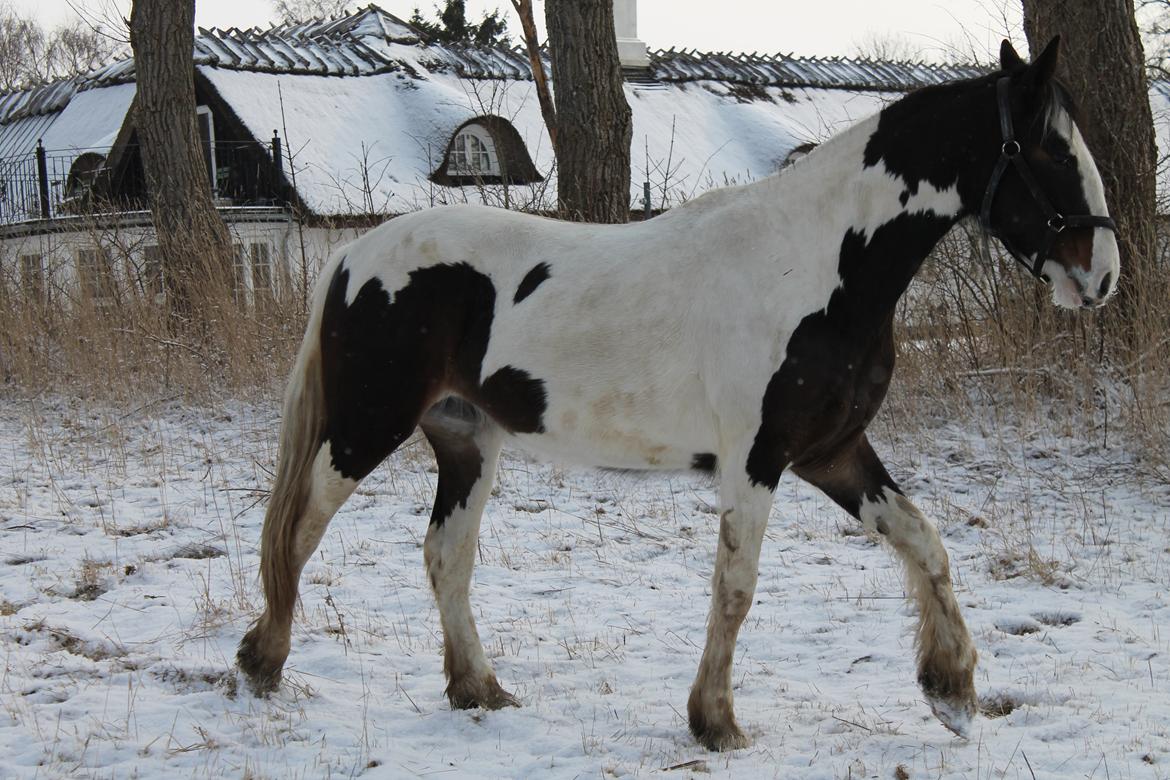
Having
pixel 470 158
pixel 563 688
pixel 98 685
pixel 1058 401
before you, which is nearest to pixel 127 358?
pixel 98 685

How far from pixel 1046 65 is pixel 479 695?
105 inches

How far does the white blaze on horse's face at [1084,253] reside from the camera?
307cm

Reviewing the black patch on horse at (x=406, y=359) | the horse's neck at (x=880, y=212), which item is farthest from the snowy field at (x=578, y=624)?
the horse's neck at (x=880, y=212)

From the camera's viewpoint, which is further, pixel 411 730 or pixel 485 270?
pixel 485 270

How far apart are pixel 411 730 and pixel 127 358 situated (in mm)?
6356

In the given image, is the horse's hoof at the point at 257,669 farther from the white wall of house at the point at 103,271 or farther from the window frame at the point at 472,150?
the window frame at the point at 472,150

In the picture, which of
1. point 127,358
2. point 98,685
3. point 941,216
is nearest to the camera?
point 941,216

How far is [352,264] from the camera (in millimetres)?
3801

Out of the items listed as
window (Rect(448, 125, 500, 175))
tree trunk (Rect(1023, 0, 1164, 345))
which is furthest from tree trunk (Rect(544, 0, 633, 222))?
window (Rect(448, 125, 500, 175))

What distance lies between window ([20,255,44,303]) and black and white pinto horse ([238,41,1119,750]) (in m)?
6.71

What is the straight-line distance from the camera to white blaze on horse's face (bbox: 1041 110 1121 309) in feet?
10.1

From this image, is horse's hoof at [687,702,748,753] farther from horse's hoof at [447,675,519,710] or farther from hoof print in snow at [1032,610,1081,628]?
hoof print in snow at [1032,610,1081,628]

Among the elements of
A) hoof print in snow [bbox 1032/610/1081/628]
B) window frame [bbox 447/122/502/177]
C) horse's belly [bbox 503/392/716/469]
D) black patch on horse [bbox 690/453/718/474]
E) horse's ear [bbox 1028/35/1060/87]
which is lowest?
hoof print in snow [bbox 1032/610/1081/628]

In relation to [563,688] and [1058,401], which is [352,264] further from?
[1058,401]
